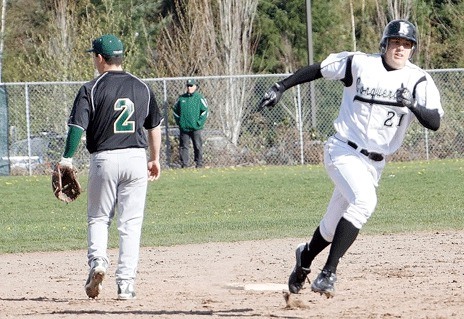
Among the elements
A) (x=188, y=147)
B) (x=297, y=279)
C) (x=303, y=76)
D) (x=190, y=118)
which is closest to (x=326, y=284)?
(x=297, y=279)

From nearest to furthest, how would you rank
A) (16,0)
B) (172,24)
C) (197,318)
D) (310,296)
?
(197,318) < (310,296) < (172,24) < (16,0)

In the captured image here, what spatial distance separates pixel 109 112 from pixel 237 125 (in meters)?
17.0

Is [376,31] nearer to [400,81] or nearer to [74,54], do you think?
[74,54]

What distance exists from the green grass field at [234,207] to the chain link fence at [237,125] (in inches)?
58.5

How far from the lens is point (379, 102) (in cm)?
705

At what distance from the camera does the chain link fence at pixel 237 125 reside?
76.8 ft

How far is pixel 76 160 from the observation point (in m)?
→ 23.4

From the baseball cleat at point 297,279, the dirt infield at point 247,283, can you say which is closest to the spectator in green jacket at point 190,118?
the dirt infield at point 247,283

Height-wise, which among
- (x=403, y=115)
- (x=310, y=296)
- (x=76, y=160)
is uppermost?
(x=403, y=115)

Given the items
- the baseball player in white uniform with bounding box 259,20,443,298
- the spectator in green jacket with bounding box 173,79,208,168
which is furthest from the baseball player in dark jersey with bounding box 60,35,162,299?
the spectator in green jacket with bounding box 173,79,208,168

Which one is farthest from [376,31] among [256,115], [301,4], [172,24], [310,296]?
[310,296]

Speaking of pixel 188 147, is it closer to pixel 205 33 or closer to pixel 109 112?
pixel 205 33

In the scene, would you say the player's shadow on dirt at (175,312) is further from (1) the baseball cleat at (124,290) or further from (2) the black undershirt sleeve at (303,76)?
(2) the black undershirt sleeve at (303,76)

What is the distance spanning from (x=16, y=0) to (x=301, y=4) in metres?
11.2
